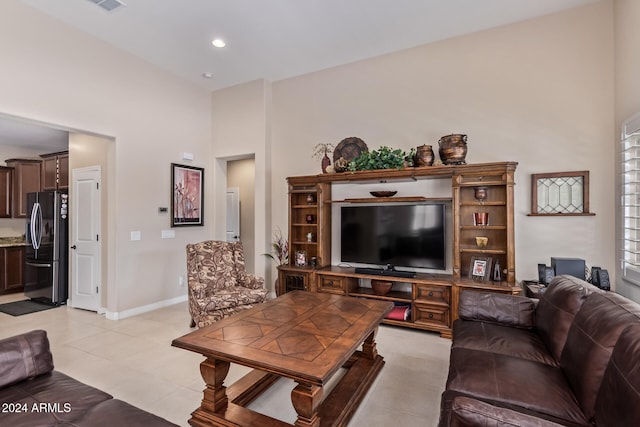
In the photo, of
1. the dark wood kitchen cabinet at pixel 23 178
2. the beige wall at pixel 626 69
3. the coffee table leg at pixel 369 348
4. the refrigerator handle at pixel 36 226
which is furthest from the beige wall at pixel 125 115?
the beige wall at pixel 626 69

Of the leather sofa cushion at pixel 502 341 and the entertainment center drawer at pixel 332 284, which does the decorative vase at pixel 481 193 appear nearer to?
the leather sofa cushion at pixel 502 341

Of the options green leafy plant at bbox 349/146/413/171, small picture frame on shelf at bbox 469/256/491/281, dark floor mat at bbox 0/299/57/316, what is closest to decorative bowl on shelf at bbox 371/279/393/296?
small picture frame on shelf at bbox 469/256/491/281

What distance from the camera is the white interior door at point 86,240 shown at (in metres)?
4.42

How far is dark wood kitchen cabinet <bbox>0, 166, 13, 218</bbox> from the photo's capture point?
5867 millimetres

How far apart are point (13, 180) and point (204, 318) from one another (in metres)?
5.41

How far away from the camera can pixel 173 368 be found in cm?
276

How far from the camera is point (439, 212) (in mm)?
3746

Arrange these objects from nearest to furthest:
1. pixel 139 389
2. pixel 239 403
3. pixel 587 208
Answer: pixel 239 403, pixel 139 389, pixel 587 208

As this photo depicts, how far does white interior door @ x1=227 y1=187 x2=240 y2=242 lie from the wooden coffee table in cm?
394

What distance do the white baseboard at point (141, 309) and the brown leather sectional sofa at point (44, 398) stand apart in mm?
2678

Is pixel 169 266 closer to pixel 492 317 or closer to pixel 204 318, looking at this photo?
pixel 204 318

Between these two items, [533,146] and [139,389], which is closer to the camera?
[139,389]

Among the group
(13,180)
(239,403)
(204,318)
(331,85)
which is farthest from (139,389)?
(13,180)

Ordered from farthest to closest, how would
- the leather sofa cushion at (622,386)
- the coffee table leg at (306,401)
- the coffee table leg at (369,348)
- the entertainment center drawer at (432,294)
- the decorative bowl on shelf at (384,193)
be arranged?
1. the decorative bowl on shelf at (384,193)
2. the entertainment center drawer at (432,294)
3. the coffee table leg at (369,348)
4. the coffee table leg at (306,401)
5. the leather sofa cushion at (622,386)
